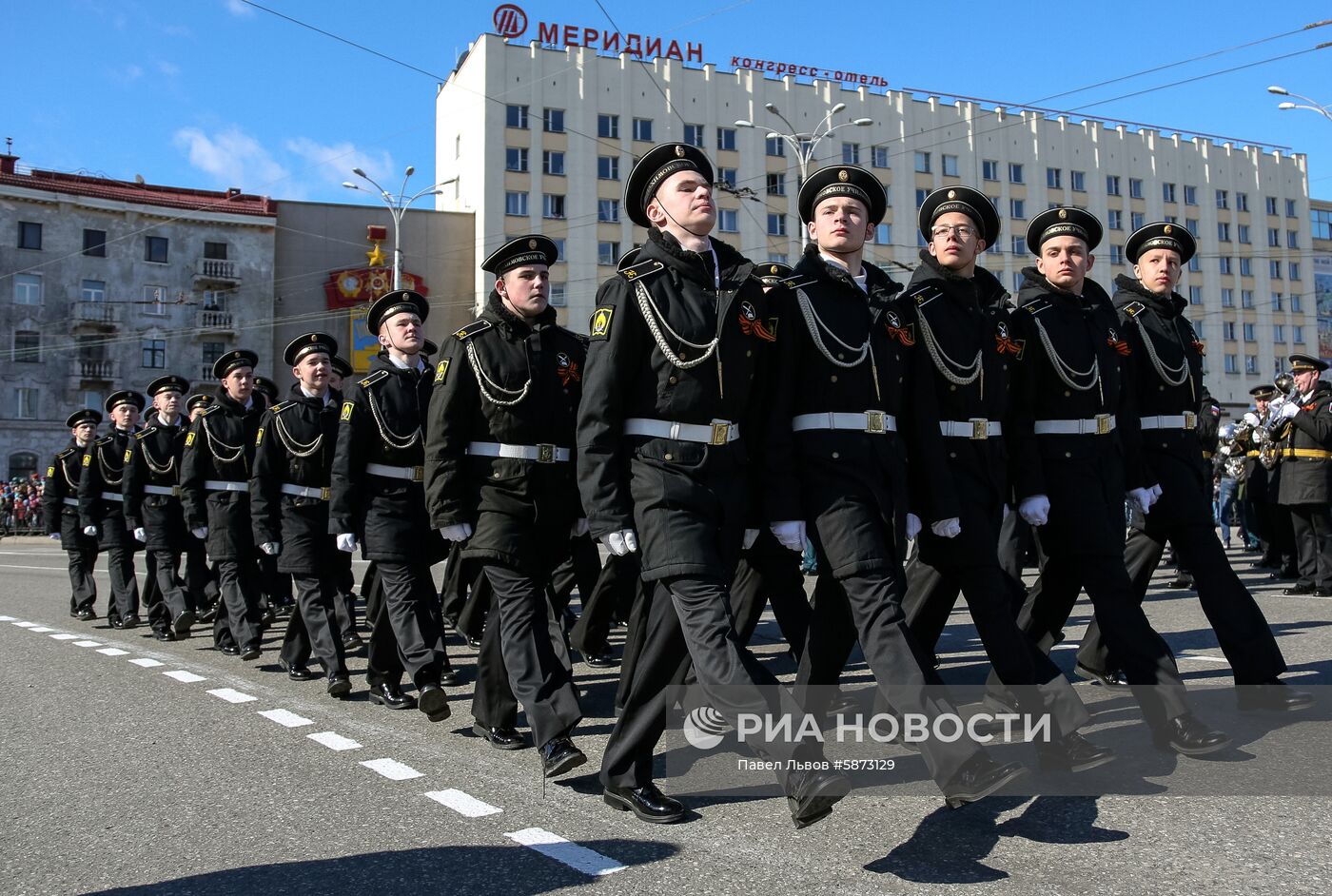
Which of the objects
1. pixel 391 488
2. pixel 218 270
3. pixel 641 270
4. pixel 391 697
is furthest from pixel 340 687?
pixel 218 270

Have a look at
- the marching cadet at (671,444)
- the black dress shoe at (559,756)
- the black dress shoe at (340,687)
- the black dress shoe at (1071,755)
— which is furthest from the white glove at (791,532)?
the black dress shoe at (340,687)

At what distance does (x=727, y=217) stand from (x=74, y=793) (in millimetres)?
56720

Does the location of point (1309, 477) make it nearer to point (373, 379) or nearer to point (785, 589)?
point (785, 589)

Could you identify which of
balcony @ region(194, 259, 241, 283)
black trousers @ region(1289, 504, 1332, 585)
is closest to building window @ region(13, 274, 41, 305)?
balcony @ region(194, 259, 241, 283)

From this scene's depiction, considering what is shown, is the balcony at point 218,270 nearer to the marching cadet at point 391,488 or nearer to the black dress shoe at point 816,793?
the marching cadet at point 391,488

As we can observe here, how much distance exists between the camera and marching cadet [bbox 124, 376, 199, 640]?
10.5 metres

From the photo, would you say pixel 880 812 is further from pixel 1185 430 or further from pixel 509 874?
pixel 1185 430

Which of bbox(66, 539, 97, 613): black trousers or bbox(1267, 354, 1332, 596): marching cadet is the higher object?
bbox(1267, 354, 1332, 596): marching cadet

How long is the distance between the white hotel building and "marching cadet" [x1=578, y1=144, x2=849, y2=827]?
4799 cm

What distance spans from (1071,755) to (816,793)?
159cm

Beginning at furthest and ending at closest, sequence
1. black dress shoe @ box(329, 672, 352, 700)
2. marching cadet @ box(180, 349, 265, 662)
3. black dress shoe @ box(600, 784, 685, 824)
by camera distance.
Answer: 1. marching cadet @ box(180, 349, 265, 662)
2. black dress shoe @ box(329, 672, 352, 700)
3. black dress shoe @ box(600, 784, 685, 824)

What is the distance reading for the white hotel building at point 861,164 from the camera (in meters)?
57.6

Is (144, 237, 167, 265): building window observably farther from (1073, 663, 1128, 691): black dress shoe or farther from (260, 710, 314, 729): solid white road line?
(1073, 663, 1128, 691): black dress shoe

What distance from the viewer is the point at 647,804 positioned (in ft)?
13.9
